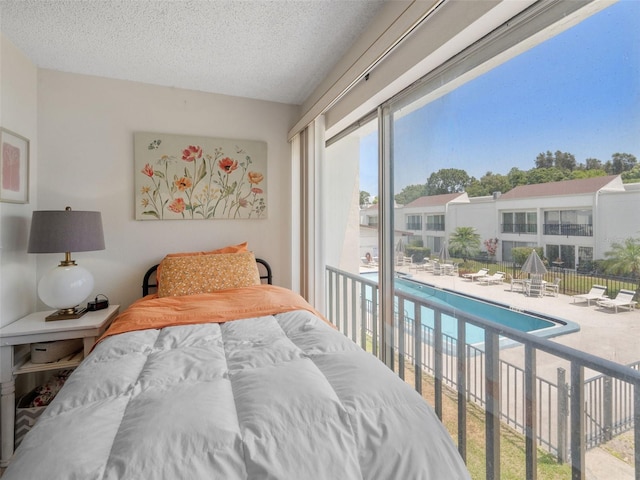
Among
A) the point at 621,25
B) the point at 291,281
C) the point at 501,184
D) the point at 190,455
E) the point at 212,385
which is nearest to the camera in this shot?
the point at 190,455

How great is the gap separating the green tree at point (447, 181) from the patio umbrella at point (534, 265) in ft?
1.40

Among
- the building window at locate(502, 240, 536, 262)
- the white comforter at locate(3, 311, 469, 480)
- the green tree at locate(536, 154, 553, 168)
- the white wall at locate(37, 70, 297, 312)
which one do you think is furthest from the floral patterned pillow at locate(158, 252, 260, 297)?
the green tree at locate(536, 154, 553, 168)

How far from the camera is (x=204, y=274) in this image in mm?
2340

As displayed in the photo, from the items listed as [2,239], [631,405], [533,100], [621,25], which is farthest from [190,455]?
[2,239]

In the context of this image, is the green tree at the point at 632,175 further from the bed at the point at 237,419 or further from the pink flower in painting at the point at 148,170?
the pink flower in painting at the point at 148,170

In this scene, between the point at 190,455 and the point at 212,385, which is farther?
the point at 212,385

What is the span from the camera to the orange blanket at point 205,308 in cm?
167

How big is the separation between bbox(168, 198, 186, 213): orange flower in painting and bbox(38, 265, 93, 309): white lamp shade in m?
0.84

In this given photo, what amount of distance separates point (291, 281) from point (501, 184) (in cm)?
209

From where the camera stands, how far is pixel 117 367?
1150mm

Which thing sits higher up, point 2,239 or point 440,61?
point 440,61

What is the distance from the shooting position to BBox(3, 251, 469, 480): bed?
766mm

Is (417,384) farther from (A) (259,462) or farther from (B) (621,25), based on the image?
(B) (621,25)

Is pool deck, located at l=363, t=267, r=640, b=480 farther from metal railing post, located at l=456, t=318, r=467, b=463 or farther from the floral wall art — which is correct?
the floral wall art
